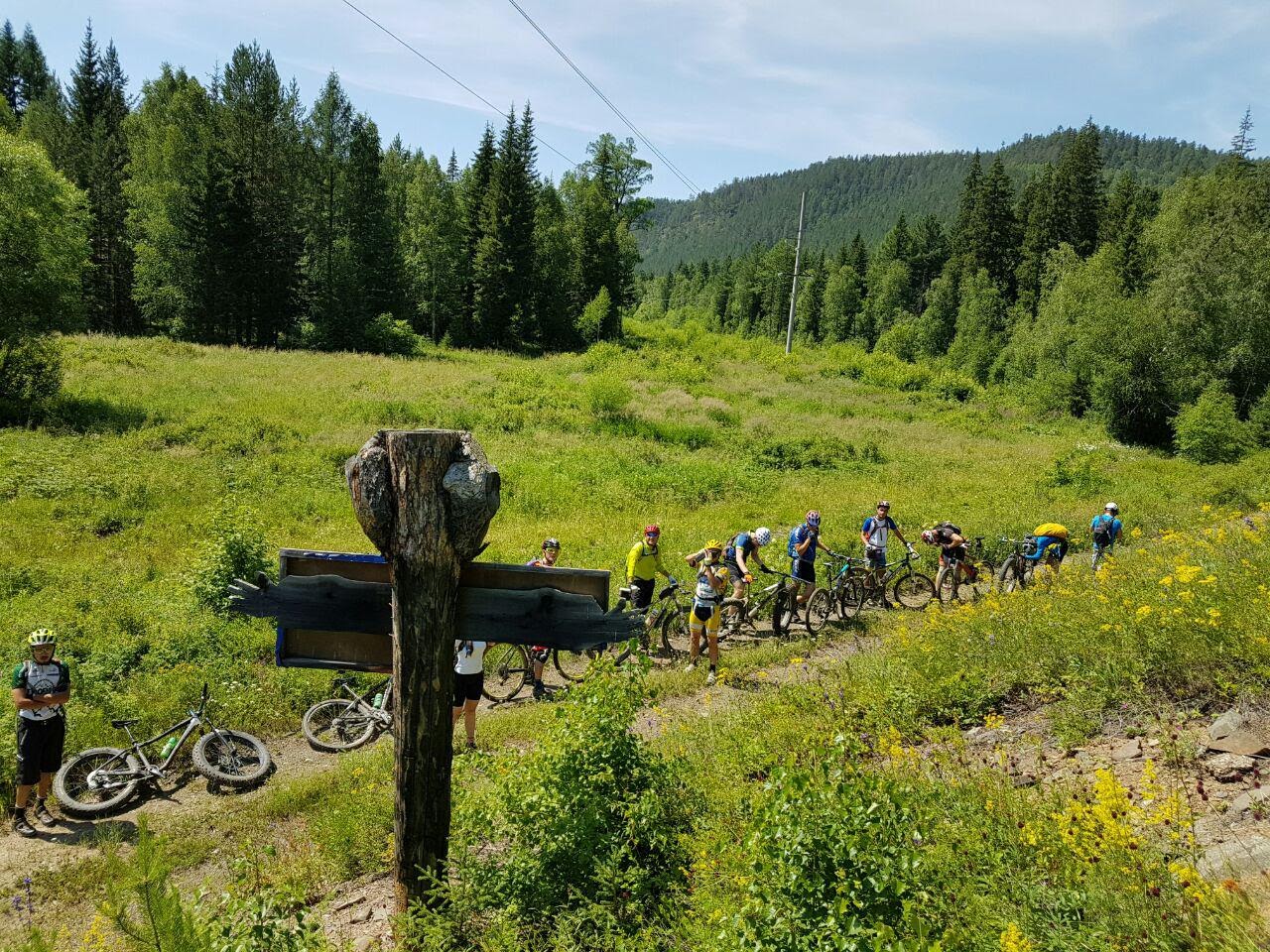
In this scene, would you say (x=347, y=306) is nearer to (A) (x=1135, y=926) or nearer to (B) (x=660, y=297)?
(A) (x=1135, y=926)

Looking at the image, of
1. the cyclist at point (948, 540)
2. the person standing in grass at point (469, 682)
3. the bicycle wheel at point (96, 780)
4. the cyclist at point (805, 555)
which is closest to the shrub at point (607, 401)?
the cyclist at point (948, 540)

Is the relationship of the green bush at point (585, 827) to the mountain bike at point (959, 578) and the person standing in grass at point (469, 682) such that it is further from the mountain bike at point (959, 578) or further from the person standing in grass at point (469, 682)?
the mountain bike at point (959, 578)

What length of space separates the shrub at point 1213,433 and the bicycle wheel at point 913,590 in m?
24.7

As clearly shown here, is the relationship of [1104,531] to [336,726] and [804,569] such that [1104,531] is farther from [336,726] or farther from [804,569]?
[336,726]

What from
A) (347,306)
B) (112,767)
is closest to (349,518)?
(112,767)

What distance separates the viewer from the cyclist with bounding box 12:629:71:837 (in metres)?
6.86

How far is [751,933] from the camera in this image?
2.74 meters

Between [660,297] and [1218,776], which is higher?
[660,297]

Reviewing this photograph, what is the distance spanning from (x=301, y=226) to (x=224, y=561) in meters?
44.8

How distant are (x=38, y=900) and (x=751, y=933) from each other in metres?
6.47

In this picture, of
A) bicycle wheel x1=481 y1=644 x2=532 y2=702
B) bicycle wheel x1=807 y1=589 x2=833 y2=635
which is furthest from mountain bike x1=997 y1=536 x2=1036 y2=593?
bicycle wheel x1=481 y1=644 x2=532 y2=702

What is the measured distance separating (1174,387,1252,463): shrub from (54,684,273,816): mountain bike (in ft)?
120

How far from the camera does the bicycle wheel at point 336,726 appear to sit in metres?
8.48

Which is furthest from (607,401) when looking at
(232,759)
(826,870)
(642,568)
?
(826,870)
